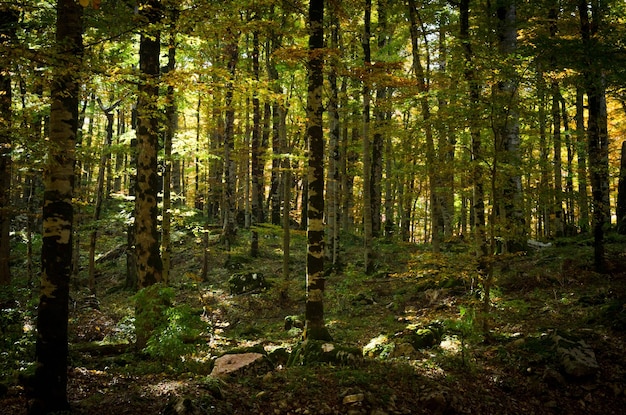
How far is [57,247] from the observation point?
5.54m

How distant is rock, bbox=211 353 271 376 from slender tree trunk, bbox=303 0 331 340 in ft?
4.44

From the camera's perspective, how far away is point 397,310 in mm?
13156

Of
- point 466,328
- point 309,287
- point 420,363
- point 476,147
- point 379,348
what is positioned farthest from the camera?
point 476,147

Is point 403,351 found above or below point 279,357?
above

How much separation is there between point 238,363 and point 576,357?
627cm

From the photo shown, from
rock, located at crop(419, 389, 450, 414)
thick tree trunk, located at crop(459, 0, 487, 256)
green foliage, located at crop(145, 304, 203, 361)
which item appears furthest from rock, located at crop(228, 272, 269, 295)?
rock, located at crop(419, 389, 450, 414)

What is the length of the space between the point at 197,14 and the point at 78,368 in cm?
737

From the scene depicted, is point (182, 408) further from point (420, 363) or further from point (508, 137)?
point (508, 137)

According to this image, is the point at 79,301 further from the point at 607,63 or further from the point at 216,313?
the point at 607,63

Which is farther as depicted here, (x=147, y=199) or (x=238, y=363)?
(x=147, y=199)

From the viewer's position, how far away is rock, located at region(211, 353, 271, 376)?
7.37 meters

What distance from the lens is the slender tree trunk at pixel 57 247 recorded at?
538cm

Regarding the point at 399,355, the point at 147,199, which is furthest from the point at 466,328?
the point at 147,199

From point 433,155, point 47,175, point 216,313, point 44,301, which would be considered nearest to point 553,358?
point 433,155
